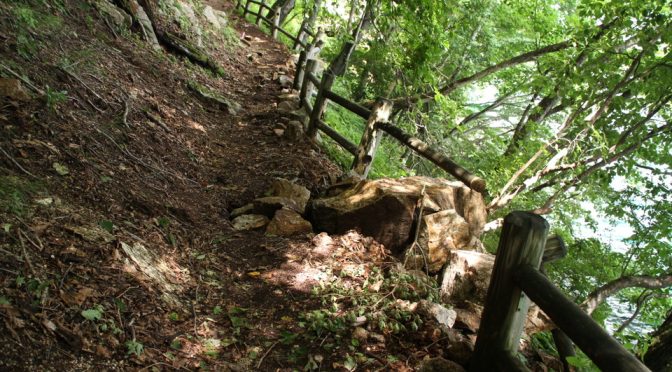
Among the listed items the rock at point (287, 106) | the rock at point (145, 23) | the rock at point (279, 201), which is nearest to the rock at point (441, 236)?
the rock at point (279, 201)

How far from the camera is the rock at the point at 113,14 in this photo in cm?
658

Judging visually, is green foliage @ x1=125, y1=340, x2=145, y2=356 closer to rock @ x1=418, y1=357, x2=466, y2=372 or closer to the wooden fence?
rock @ x1=418, y1=357, x2=466, y2=372

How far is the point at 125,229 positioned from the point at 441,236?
2602mm

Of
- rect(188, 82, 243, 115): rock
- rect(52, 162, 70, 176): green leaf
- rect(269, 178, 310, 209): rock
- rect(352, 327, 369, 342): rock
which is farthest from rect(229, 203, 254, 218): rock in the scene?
rect(188, 82, 243, 115): rock

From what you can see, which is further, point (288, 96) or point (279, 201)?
point (288, 96)

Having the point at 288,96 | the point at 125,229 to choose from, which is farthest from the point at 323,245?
the point at 288,96

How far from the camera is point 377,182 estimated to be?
4.46 metres

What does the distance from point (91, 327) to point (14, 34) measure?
3491mm

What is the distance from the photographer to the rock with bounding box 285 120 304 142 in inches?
273

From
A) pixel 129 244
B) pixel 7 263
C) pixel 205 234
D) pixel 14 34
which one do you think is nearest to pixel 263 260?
pixel 205 234

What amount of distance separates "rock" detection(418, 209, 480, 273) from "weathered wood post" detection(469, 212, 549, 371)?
4.61ft

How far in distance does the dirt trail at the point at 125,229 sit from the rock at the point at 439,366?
37.7 inches

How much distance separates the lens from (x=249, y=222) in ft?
15.0

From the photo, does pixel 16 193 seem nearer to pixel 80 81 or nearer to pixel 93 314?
pixel 93 314
